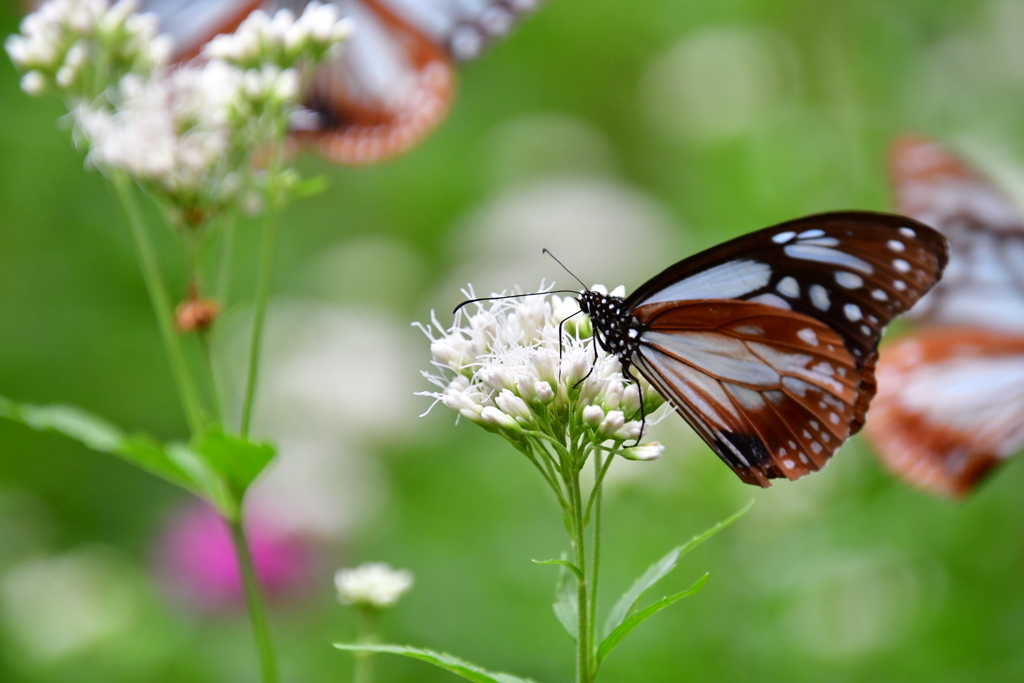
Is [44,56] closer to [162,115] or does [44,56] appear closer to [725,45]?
Result: [162,115]

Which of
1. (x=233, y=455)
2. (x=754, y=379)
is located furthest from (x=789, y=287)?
(x=233, y=455)

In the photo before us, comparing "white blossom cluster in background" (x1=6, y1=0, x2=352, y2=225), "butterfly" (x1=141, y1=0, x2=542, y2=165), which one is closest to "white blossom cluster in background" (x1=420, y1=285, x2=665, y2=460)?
"white blossom cluster in background" (x1=6, y1=0, x2=352, y2=225)

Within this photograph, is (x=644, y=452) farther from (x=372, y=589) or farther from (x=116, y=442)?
(x=116, y=442)

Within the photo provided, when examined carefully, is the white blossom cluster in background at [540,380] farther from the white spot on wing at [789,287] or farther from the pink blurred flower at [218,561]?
the pink blurred flower at [218,561]

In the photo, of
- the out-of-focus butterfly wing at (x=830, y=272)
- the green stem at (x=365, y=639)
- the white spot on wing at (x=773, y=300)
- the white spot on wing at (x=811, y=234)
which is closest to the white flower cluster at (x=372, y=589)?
the green stem at (x=365, y=639)

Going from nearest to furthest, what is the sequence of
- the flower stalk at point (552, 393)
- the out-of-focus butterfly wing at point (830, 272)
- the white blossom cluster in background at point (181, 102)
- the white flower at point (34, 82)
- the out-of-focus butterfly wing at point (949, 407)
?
the flower stalk at point (552, 393), the out-of-focus butterfly wing at point (830, 272), the white blossom cluster in background at point (181, 102), the white flower at point (34, 82), the out-of-focus butterfly wing at point (949, 407)
